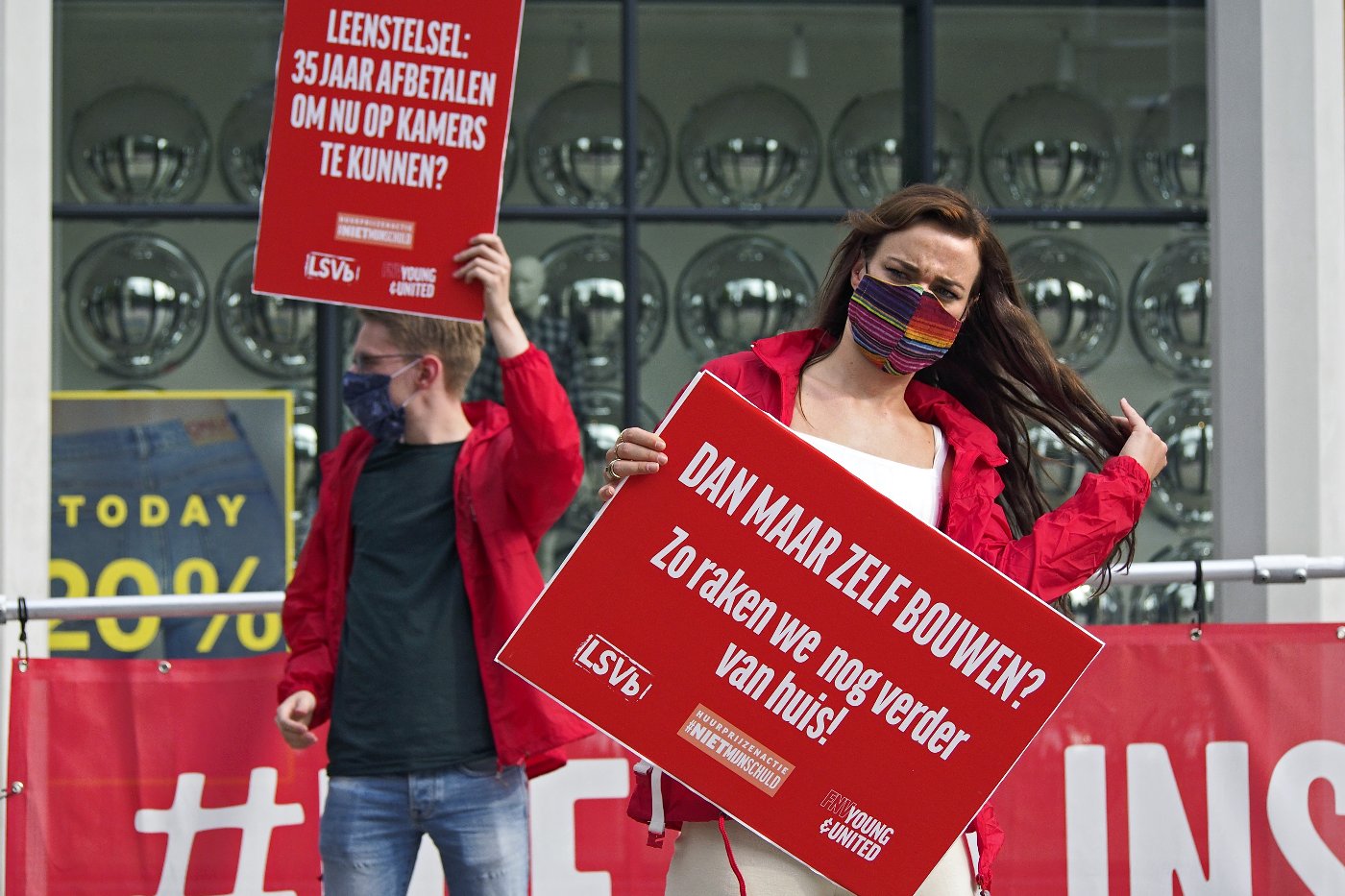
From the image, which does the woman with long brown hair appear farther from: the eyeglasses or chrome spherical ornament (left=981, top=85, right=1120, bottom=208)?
chrome spherical ornament (left=981, top=85, right=1120, bottom=208)

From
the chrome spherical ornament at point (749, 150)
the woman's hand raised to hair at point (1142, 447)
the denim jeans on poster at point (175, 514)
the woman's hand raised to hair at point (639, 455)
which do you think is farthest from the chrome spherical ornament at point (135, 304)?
the woman's hand raised to hair at point (1142, 447)

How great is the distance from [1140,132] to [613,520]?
186 inches

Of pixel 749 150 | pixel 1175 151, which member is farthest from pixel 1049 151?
pixel 749 150

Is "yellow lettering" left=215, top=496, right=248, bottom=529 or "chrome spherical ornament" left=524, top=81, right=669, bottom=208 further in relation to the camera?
"chrome spherical ornament" left=524, top=81, right=669, bottom=208

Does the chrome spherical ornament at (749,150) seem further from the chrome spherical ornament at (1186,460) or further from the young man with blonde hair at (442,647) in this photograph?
the young man with blonde hair at (442,647)

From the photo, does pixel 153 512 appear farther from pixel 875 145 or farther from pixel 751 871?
pixel 751 871

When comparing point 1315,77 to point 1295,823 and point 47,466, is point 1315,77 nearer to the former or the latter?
point 1295,823

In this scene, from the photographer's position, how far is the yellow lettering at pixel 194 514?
620 cm

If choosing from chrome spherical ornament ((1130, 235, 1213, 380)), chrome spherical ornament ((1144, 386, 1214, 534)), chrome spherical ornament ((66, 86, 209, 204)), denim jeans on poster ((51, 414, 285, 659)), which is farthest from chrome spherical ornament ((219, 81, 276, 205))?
chrome spherical ornament ((1144, 386, 1214, 534))

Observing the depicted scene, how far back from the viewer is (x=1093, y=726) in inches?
167

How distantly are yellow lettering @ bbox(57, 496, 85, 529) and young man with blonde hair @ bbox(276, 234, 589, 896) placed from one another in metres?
2.52

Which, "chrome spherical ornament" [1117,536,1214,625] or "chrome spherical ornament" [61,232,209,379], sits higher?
"chrome spherical ornament" [61,232,209,379]

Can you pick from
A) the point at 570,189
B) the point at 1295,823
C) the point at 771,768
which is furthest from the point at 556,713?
the point at 570,189

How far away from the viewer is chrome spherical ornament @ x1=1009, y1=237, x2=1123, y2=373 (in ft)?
22.0
